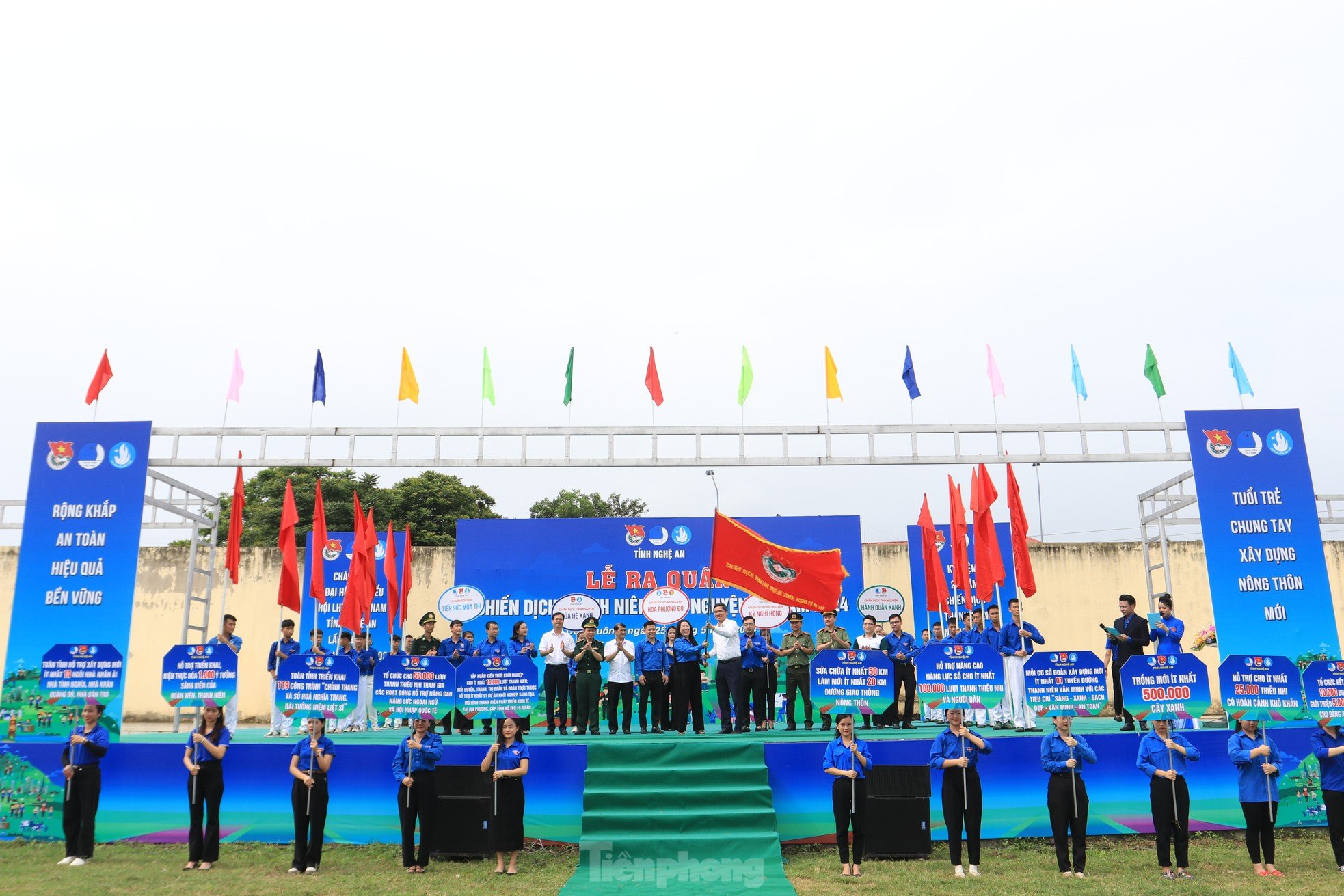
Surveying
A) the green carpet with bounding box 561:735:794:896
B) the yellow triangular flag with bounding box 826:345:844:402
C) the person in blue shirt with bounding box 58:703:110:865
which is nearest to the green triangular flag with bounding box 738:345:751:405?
the yellow triangular flag with bounding box 826:345:844:402

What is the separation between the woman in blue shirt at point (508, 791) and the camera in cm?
862

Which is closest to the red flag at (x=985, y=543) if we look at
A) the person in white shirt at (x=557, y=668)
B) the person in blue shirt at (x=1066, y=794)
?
the person in blue shirt at (x=1066, y=794)

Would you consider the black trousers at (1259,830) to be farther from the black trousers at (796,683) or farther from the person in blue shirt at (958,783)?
the black trousers at (796,683)

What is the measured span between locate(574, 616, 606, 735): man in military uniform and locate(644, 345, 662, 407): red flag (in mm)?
3027

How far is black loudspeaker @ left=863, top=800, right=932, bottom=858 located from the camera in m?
8.83

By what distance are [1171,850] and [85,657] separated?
36.8ft

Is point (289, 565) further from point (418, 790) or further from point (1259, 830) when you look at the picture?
point (1259, 830)

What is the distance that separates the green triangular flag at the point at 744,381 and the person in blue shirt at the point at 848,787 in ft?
16.8

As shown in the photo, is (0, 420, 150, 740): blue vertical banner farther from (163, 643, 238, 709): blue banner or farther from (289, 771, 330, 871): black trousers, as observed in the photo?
(289, 771, 330, 871): black trousers

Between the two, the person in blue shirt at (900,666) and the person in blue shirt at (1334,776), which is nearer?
the person in blue shirt at (1334,776)

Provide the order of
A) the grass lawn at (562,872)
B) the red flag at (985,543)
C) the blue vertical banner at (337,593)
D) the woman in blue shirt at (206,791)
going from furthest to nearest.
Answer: the blue vertical banner at (337,593)
the red flag at (985,543)
the woman in blue shirt at (206,791)
the grass lawn at (562,872)

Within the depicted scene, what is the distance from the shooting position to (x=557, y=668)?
12.1 m

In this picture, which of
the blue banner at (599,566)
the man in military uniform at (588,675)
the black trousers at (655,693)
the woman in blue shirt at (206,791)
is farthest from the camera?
the blue banner at (599,566)

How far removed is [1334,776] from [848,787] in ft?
13.9
